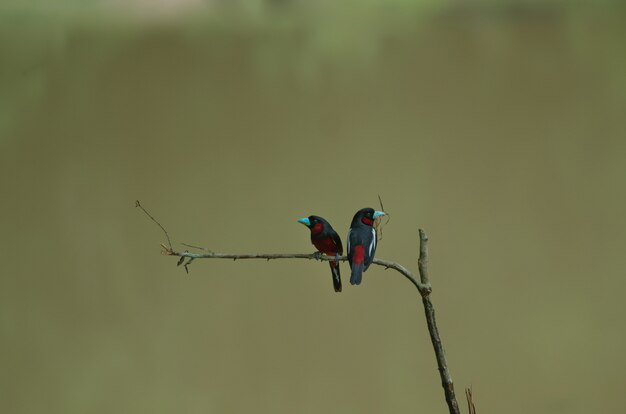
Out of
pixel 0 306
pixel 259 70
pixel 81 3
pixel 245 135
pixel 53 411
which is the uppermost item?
pixel 81 3

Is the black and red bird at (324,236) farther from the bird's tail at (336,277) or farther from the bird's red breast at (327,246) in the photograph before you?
the bird's tail at (336,277)

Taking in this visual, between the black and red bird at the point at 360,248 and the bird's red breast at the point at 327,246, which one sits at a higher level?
the bird's red breast at the point at 327,246

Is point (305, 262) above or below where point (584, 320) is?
above

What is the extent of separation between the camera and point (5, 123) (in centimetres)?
268

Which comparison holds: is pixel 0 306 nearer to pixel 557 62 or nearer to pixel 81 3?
pixel 81 3

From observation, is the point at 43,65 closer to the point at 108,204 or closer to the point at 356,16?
the point at 108,204

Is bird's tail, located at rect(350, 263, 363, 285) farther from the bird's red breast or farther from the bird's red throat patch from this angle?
the bird's red breast

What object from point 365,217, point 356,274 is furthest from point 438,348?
point 365,217

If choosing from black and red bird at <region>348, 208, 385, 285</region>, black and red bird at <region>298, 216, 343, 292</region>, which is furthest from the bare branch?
black and red bird at <region>298, 216, 343, 292</region>

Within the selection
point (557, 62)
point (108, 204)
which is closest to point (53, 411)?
point (108, 204)

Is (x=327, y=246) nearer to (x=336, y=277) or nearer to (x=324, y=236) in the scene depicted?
(x=324, y=236)

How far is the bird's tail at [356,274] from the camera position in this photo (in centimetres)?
194

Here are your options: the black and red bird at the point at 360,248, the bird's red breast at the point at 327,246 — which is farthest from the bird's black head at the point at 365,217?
the bird's red breast at the point at 327,246

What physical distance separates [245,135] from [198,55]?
308 millimetres
